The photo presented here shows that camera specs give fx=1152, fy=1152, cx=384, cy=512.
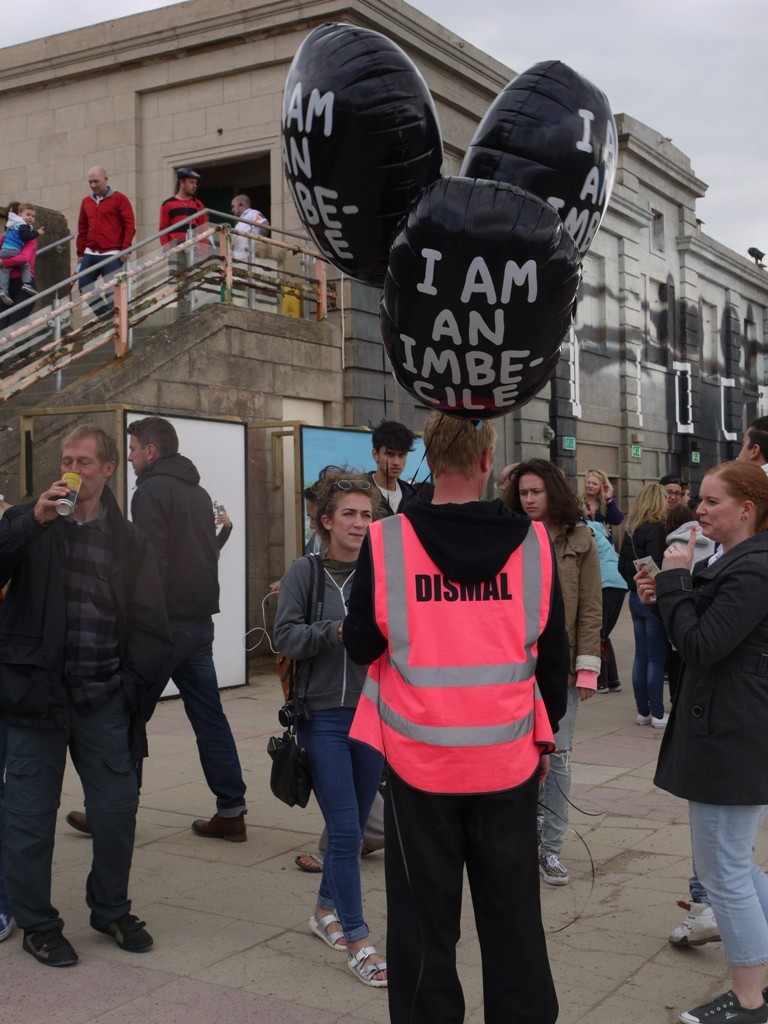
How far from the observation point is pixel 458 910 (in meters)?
3.11

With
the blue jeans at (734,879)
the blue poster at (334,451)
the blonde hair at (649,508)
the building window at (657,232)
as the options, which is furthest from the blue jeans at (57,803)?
the building window at (657,232)

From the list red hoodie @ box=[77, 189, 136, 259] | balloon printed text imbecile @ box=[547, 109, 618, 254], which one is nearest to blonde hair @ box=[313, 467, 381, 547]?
balloon printed text imbecile @ box=[547, 109, 618, 254]

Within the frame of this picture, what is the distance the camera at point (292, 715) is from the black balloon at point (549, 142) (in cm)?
201

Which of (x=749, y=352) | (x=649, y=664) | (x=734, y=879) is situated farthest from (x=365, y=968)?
(x=749, y=352)

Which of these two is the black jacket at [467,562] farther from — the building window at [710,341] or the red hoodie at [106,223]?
the building window at [710,341]

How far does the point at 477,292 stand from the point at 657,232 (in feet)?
78.7

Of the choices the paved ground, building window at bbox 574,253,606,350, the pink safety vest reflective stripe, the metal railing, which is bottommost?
the paved ground

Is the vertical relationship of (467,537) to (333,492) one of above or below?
below

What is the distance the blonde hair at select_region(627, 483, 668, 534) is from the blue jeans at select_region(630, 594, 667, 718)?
66cm

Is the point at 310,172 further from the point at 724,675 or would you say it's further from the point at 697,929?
the point at 697,929

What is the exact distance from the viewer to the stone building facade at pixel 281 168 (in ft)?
50.0

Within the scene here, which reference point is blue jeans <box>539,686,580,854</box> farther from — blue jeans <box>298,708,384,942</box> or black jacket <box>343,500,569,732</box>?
black jacket <box>343,500,569,732</box>

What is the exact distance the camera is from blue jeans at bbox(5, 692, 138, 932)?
427 cm

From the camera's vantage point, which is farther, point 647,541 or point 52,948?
point 647,541
